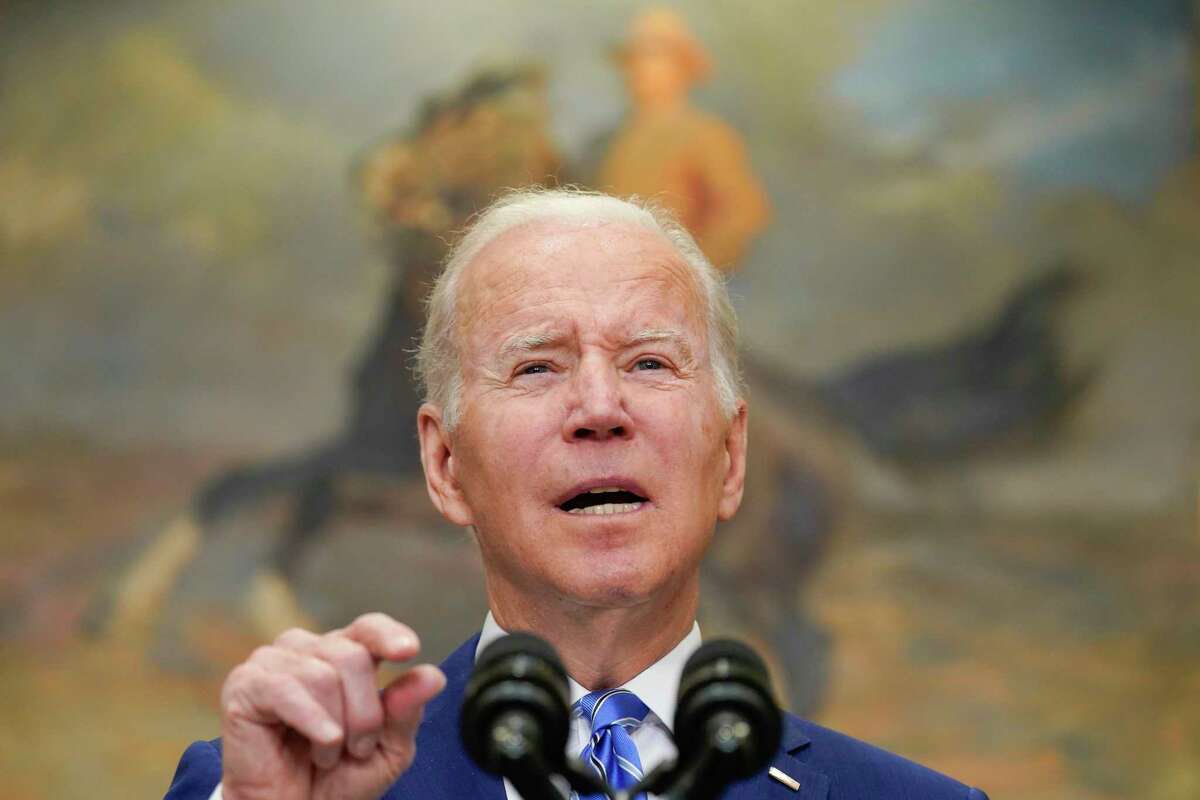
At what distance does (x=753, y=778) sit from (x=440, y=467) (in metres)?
0.83

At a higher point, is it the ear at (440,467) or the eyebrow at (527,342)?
the eyebrow at (527,342)

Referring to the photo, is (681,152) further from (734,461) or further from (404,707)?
(404,707)

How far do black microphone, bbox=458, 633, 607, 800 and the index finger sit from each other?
16 cm

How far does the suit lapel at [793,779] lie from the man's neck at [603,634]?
0.27 m

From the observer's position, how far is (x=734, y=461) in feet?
8.74

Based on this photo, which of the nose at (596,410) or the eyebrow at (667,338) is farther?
the eyebrow at (667,338)

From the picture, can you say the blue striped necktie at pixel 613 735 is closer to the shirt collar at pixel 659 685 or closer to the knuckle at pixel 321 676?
the shirt collar at pixel 659 685

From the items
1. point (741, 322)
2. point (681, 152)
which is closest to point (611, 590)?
point (741, 322)

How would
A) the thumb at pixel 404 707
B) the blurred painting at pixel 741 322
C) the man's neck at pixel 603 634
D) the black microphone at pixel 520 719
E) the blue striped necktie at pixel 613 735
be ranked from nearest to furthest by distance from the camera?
the black microphone at pixel 520 719 < the thumb at pixel 404 707 < the blue striped necktie at pixel 613 735 < the man's neck at pixel 603 634 < the blurred painting at pixel 741 322

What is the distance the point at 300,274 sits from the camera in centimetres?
814

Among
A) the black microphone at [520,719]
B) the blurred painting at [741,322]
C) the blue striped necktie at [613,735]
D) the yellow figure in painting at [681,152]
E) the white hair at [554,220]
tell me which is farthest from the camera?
the yellow figure in painting at [681,152]

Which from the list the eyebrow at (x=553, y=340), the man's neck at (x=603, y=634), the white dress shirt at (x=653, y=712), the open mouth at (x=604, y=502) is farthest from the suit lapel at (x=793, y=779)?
the eyebrow at (x=553, y=340)

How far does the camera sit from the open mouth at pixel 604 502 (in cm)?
230

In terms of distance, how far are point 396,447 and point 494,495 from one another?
5638 mm
